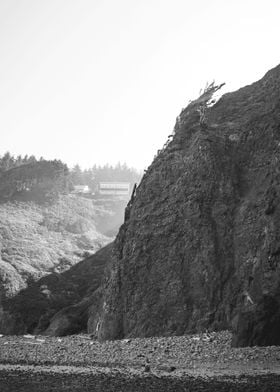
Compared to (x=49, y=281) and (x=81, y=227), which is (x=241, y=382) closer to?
(x=49, y=281)

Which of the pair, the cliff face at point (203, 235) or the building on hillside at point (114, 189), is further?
the building on hillside at point (114, 189)

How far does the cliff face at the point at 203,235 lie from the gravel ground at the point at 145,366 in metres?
3.04

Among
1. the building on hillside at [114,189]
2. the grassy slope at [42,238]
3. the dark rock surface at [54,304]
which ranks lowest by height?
the dark rock surface at [54,304]

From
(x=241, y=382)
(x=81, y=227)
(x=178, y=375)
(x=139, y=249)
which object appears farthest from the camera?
(x=81, y=227)

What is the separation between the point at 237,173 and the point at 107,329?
758 inches

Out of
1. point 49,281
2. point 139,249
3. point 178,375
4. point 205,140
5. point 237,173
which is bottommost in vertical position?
point 49,281

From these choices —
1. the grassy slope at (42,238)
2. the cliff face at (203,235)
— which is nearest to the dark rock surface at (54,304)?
the grassy slope at (42,238)

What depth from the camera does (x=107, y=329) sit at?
4116 cm

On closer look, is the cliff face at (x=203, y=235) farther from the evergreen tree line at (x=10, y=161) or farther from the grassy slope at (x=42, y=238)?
the evergreen tree line at (x=10, y=161)

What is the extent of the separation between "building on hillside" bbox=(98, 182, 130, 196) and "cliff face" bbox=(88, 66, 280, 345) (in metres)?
115

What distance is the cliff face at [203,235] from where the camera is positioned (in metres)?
36.4

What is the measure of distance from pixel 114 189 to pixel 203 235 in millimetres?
130376

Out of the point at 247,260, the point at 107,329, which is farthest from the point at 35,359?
the point at 247,260

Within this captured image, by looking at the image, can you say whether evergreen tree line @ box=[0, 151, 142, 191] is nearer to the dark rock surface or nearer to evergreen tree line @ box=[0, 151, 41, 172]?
evergreen tree line @ box=[0, 151, 41, 172]
